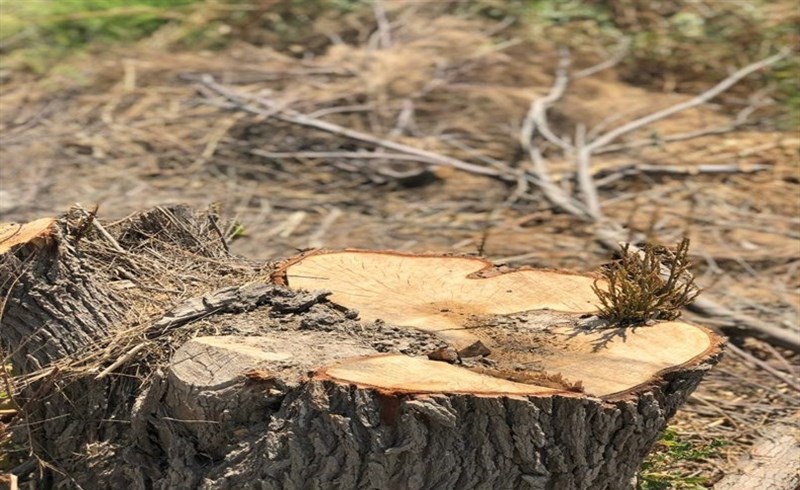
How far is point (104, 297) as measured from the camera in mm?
3010

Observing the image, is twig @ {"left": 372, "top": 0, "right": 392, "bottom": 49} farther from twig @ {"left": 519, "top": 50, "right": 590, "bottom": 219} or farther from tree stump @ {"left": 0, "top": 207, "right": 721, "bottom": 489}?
tree stump @ {"left": 0, "top": 207, "right": 721, "bottom": 489}

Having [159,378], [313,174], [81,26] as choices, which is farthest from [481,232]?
[81,26]

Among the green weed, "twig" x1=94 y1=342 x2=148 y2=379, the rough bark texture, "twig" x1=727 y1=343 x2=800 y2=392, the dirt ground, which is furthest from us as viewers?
the dirt ground

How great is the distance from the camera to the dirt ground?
540 centimetres

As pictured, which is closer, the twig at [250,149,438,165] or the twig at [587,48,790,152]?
the twig at [250,149,438,165]

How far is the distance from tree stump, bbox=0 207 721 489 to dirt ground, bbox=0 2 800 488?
58.4 inches

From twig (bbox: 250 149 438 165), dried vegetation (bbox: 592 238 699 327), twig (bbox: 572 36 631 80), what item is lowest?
twig (bbox: 250 149 438 165)

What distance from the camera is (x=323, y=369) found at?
2572mm

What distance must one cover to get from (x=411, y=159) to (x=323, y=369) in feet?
12.2

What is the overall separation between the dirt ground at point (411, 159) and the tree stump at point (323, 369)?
148 cm

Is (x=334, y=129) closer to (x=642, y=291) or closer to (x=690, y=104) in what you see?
(x=690, y=104)

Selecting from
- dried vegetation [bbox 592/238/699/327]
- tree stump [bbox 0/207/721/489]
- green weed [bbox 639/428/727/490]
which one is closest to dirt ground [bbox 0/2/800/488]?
green weed [bbox 639/428/727/490]

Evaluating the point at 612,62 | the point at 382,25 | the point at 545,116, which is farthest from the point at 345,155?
the point at 612,62

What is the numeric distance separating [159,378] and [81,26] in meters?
5.87
